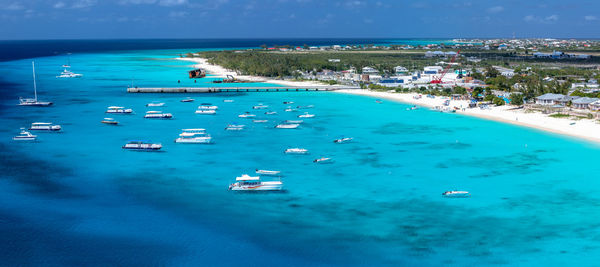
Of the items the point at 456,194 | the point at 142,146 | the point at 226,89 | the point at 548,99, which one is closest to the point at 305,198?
the point at 456,194

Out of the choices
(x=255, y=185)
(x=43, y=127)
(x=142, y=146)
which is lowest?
(x=255, y=185)

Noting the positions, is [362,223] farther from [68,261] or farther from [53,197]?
[53,197]

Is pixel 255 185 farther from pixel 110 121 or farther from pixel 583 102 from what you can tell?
pixel 583 102

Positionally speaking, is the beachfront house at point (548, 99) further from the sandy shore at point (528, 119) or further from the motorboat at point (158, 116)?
the motorboat at point (158, 116)

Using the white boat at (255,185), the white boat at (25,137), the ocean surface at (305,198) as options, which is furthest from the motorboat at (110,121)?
the white boat at (255,185)

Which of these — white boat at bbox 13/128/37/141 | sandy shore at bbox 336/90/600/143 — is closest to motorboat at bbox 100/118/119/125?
white boat at bbox 13/128/37/141

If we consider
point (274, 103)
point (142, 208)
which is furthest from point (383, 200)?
point (274, 103)

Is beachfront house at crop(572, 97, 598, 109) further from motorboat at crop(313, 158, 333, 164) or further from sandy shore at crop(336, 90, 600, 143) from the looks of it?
motorboat at crop(313, 158, 333, 164)
